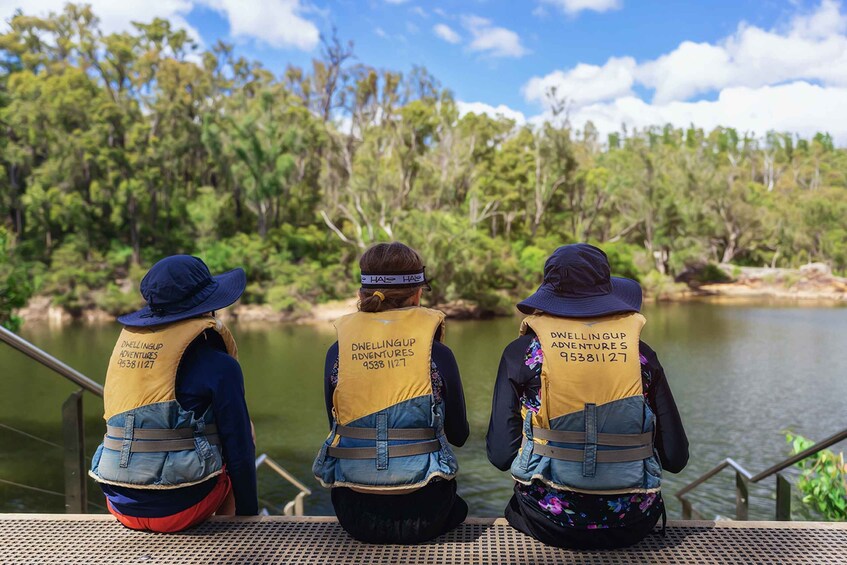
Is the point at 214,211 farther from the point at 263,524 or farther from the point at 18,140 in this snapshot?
the point at 263,524

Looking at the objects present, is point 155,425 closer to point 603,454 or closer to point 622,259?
point 603,454

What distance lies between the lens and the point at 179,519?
2.20 metres

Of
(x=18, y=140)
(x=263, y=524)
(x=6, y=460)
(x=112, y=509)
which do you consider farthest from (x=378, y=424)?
(x=18, y=140)

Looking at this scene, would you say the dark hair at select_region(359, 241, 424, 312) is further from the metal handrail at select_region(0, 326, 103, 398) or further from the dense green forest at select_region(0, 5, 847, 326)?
the dense green forest at select_region(0, 5, 847, 326)

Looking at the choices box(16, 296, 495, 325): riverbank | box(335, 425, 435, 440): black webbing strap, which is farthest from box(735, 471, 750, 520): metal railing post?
box(16, 296, 495, 325): riverbank

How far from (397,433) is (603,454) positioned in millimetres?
613

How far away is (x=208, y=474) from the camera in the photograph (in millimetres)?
2164

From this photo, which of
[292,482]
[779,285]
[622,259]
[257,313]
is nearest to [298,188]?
[257,313]

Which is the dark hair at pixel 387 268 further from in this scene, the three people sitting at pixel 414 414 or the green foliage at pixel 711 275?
the green foliage at pixel 711 275

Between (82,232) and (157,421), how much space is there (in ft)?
100

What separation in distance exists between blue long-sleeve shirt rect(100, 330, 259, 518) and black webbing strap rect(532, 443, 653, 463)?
0.94 metres

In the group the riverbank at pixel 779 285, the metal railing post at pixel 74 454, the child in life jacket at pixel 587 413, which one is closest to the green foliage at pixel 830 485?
the child in life jacket at pixel 587 413

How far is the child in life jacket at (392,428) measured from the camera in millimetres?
2084

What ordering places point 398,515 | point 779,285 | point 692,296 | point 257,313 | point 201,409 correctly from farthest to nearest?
point 779,285, point 692,296, point 257,313, point 201,409, point 398,515
